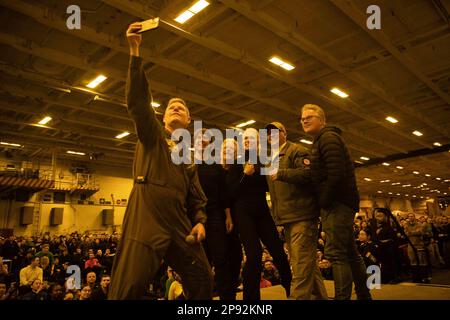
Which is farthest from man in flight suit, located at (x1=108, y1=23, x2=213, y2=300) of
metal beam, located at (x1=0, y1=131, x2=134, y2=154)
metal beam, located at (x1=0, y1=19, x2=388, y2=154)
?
metal beam, located at (x1=0, y1=131, x2=134, y2=154)

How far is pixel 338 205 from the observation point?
2.36 meters

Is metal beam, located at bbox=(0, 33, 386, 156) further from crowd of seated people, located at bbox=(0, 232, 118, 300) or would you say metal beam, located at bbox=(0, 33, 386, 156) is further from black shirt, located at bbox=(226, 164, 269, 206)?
black shirt, located at bbox=(226, 164, 269, 206)

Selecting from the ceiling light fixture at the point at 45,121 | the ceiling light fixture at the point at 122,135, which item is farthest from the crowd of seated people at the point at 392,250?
the ceiling light fixture at the point at 45,121

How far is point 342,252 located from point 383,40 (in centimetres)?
637

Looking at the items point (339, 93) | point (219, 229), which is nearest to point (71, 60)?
point (219, 229)

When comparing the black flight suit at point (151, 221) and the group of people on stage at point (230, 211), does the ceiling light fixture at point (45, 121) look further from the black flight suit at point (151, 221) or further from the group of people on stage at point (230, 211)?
the black flight suit at point (151, 221)

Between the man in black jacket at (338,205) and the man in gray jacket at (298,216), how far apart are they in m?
0.10

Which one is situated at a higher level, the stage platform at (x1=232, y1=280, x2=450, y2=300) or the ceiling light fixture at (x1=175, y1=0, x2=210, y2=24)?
the ceiling light fixture at (x1=175, y1=0, x2=210, y2=24)

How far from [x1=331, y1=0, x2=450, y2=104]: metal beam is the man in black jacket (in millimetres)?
4483

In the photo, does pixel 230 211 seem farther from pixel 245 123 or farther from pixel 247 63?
pixel 245 123

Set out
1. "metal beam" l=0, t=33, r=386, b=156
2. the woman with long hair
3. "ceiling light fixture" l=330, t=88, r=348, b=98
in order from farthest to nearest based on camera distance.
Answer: "ceiling light fixture" l=330, t=88, r=348, b=98
"metal beam" l=0, t=33, r=386, b=156
the woman with long hair

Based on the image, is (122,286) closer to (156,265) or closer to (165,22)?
(156,265)

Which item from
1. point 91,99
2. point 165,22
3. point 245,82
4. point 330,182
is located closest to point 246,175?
point 330,182

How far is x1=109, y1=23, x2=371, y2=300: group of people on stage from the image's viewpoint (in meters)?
1.58
